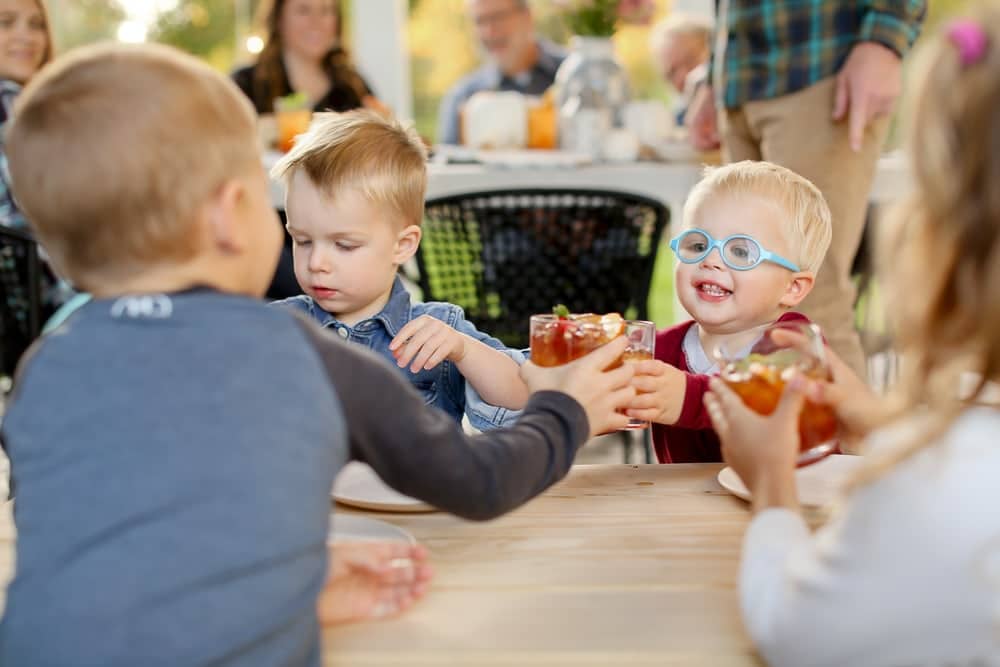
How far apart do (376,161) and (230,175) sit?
0.89m

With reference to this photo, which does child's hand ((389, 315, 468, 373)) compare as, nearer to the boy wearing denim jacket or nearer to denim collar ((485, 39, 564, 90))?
the boy wearing denim jacket

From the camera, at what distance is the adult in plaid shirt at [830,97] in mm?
2473

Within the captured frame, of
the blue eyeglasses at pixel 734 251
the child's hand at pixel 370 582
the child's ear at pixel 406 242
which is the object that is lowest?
the child's hand at pixel 370 582

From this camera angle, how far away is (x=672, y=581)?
42.3 inches

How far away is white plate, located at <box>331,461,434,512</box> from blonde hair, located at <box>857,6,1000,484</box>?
2.01 feet

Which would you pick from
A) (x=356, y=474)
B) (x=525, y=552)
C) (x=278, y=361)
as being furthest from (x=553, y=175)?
(x=278, y=361)

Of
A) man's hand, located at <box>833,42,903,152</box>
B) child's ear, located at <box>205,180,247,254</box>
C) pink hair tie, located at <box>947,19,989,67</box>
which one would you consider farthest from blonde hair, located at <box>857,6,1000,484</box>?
man's hand, located at <box>833,42,903,152</box>

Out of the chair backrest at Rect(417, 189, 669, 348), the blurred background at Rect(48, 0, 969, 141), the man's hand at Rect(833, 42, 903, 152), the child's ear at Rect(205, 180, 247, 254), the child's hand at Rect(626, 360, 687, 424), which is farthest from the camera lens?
the blurred background at Rect(48, 0, 969, 141)

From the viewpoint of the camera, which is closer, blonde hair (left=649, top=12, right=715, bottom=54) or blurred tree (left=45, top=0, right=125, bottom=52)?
blonde hair (left=649, top=12, right=715, bottom=54)

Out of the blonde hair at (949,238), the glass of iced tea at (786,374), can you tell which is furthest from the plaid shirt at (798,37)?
the blonde hair at (949,238)

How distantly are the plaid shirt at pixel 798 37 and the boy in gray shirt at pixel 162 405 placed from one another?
6.33 ft

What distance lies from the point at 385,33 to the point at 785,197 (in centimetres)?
367

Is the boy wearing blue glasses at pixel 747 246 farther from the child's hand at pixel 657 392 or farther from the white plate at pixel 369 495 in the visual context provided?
the white plate at pixel 369 495

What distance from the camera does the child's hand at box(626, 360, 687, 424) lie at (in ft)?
4.76
